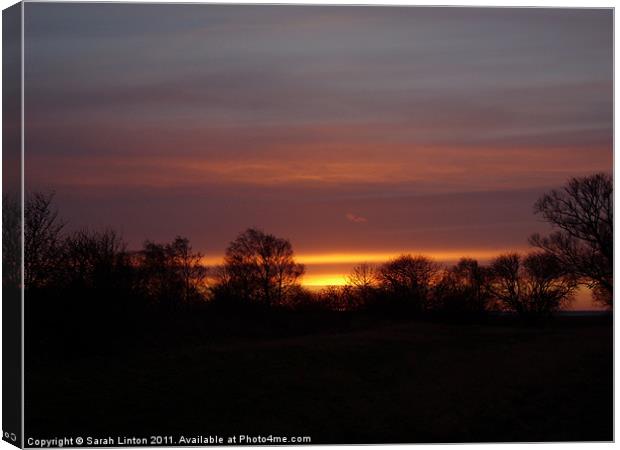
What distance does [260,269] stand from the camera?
2378 centimetres

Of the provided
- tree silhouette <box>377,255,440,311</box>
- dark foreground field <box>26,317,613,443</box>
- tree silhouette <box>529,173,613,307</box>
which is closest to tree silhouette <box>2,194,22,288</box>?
dark foreground field <box>26,317,613,443</box>

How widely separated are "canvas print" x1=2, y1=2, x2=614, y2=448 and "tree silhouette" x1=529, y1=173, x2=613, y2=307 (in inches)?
2.1

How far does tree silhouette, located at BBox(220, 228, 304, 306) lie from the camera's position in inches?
782

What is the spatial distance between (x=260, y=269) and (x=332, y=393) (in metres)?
6.38

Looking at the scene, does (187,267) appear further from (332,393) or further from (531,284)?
(531,284)

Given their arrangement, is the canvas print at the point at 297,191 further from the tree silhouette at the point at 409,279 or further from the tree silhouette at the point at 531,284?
the tree silhouette at the point at 409,279

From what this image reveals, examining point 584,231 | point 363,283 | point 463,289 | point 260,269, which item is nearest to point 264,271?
point 260,269

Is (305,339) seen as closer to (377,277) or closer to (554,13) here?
(377,277)

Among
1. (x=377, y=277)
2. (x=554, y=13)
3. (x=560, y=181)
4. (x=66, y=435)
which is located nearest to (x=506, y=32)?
(x=554, y=13)

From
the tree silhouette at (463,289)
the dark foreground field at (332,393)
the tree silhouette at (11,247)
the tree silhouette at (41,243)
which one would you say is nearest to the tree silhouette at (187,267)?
the dark foreground field at (332,393)

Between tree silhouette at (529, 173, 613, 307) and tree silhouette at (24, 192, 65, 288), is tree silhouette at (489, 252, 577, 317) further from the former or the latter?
tree silhouette at (24, 192, 65, 288)

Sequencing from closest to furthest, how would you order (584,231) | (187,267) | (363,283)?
(584,231), (187,267), (363,283)

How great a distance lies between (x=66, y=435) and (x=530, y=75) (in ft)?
34.6

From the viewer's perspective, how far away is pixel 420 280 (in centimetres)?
2438
